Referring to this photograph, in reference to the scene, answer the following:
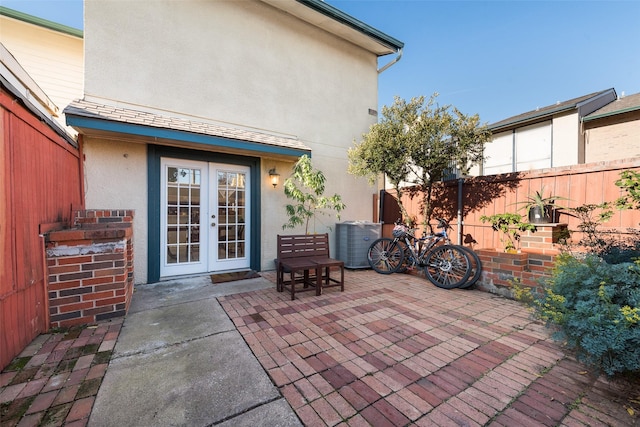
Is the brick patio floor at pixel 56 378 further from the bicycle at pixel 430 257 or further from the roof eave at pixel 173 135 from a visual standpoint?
the bicycle at pixel 430 257

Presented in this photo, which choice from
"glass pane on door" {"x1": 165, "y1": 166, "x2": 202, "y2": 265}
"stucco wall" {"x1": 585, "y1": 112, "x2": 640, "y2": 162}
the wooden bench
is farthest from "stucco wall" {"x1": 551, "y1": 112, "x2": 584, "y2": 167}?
"glass pane on door" {"x1": 165, "y1": 166, "x2": 202, "y2": 265}

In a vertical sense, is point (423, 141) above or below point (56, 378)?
above

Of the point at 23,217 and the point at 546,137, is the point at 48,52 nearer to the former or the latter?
the point at 23,217

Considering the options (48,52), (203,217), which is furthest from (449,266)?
(48,52)

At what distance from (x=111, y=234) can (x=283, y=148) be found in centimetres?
299

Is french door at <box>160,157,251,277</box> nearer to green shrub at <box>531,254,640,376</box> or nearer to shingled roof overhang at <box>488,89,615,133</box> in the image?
green shrub at <box>531,254,640,376</box>

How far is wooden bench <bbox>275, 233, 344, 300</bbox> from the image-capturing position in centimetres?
367

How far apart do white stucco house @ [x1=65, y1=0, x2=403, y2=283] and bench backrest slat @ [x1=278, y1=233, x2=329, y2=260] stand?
1.40m

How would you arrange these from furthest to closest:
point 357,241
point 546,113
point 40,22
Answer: point 546,113 < point 357,241 < point 40,22

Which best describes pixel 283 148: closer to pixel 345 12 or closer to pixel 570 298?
pixel 345 12

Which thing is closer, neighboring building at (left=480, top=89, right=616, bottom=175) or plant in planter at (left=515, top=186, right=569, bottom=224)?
plant in planter at (left=515, top=186, right=569, bottom=224)

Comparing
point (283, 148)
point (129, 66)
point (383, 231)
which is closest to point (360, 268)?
point (383, 231)

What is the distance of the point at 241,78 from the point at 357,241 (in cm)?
419

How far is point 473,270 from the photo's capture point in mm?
4141
